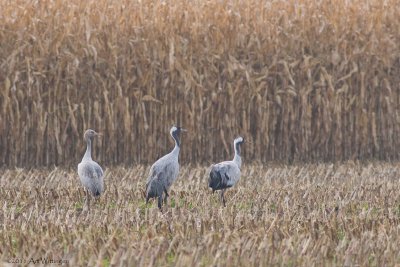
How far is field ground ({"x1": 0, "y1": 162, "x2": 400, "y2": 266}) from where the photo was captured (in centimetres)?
878

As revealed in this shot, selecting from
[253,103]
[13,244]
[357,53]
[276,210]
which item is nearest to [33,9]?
[253,103]

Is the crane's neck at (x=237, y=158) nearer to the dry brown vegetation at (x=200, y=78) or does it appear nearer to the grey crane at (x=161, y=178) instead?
the grey crane at (x=161, y=178)

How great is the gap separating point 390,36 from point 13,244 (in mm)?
10064

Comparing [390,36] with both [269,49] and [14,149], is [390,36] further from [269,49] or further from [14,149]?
[14,149]

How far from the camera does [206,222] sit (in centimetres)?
1030

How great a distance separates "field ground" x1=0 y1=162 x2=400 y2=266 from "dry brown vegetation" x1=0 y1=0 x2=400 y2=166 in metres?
1.43

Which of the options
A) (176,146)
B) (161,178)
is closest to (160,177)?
(161,178)

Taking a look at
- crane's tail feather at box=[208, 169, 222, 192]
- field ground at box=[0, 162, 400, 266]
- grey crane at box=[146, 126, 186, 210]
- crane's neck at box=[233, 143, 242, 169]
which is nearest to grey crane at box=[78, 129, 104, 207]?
field ground at box=[0, 162, 400, 266]

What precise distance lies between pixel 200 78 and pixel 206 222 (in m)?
7.06

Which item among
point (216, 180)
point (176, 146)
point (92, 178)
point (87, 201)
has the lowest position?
point (87, 201)

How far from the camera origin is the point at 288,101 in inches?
690

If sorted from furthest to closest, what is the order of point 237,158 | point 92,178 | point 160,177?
point 237,158 → point 92,178 → point 160,177

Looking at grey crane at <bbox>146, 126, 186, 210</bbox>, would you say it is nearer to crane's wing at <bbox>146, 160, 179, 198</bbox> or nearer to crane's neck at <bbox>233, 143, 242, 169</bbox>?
crane's wing at <bbox>146, 160, 179, 198</bbox>

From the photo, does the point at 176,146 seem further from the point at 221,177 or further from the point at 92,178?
the point at 92,178
